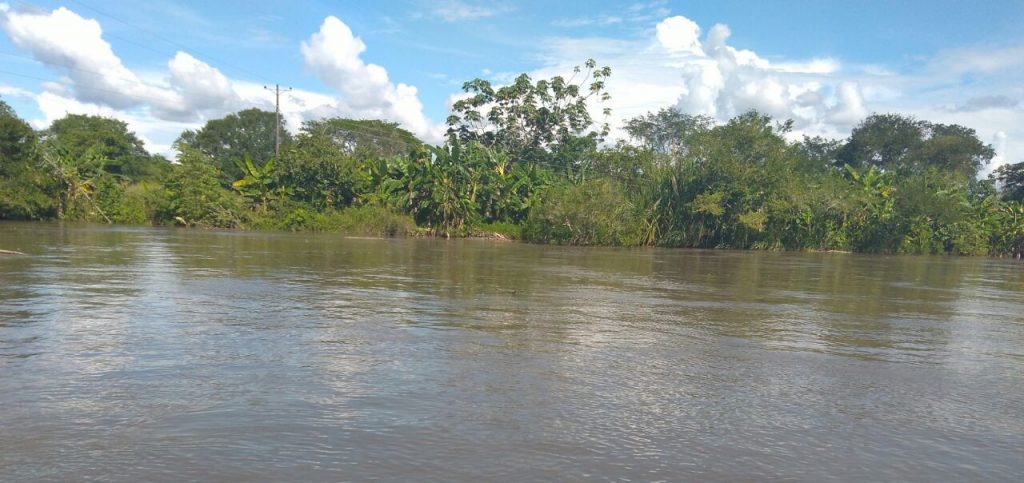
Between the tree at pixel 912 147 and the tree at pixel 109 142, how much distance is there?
54.9 metres

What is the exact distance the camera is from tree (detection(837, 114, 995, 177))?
190 ft

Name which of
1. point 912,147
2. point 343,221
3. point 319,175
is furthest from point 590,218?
point 912,147

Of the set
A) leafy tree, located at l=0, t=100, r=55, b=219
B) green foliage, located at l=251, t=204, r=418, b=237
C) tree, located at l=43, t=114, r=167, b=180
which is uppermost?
tree, located at l=43, t=114, r=167, b=180

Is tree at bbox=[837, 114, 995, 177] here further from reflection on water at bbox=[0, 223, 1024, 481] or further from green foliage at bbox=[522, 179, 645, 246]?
reflection on water at bbox=[0, 223, 1024, 481]

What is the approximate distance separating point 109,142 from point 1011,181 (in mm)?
69183

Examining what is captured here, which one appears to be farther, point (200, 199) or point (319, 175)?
point (319, 175)

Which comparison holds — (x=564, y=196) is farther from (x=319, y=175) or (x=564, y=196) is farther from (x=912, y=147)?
(x=912, y=147)

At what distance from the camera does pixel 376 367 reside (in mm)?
5887

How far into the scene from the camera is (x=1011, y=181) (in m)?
56.4

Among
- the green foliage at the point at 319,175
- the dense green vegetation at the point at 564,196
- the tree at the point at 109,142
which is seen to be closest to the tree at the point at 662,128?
the dense green vegetation at the point at 564,196

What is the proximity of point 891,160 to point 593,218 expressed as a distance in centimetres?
3867

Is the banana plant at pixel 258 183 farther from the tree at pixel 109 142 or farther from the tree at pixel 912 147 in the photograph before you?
the tree at pixel 912 147

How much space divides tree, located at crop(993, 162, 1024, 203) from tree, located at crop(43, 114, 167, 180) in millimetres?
62829

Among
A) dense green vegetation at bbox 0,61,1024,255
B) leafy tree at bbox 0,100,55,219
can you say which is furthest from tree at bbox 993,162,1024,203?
leafy tree at bbox 0,100,55,219
